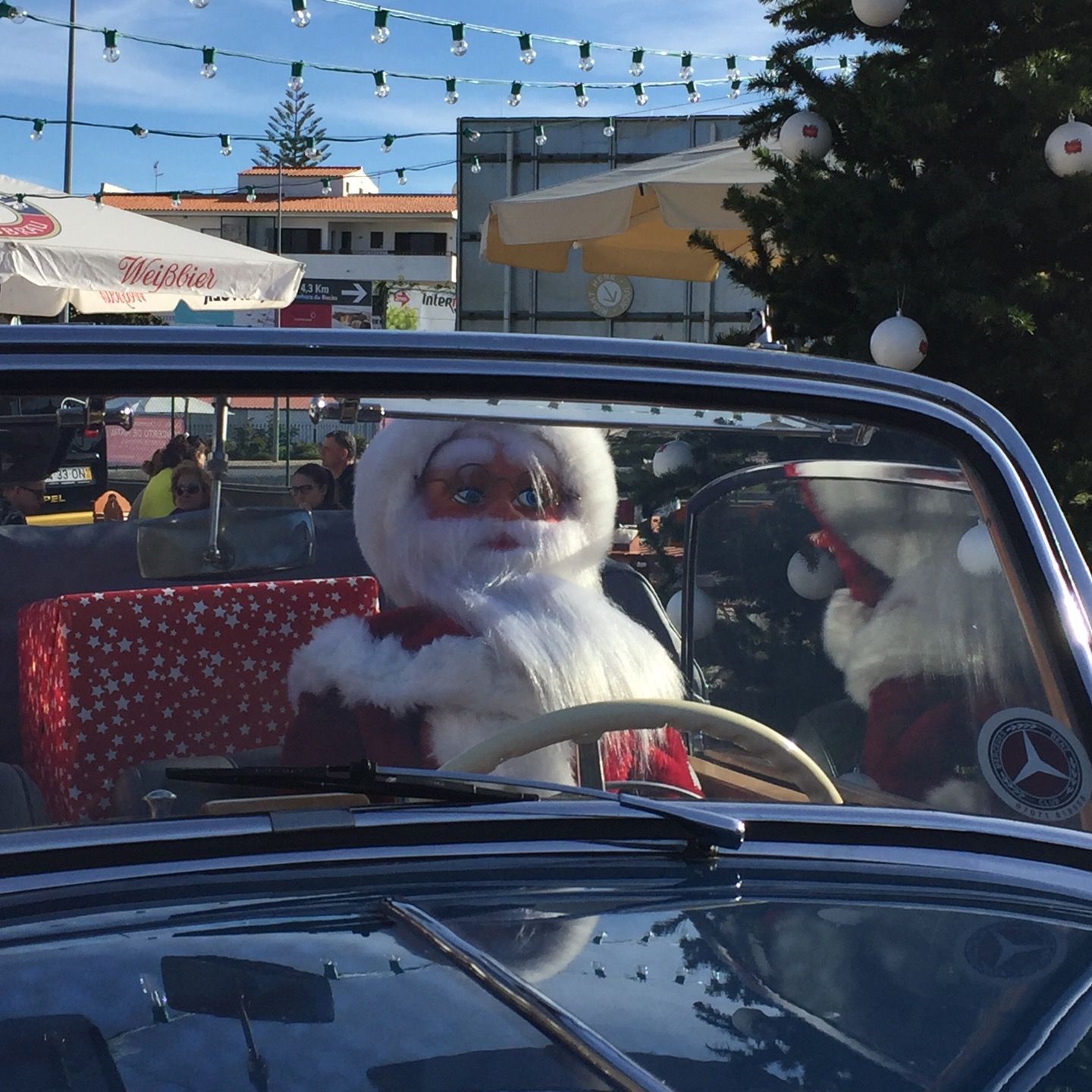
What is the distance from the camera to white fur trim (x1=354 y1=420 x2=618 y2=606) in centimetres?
145

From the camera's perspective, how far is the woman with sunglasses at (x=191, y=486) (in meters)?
1.37

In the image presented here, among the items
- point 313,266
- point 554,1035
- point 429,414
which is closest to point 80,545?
point 429,414

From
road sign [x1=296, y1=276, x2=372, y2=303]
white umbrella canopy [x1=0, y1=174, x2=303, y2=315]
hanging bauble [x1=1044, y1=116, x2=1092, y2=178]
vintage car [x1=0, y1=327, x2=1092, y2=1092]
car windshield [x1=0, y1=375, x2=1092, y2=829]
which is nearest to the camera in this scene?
vintage car [x1=0, y1=327, x2=1092, y2=1092]

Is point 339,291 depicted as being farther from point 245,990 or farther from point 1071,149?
point 245,990

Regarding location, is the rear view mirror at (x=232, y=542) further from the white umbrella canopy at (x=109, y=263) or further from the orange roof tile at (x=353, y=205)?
the orange roof tile at (x=353, y=205)

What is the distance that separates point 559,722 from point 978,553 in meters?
0.51

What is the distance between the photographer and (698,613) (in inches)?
61.4

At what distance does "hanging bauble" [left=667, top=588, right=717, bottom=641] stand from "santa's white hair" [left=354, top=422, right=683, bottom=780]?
5 centimetres

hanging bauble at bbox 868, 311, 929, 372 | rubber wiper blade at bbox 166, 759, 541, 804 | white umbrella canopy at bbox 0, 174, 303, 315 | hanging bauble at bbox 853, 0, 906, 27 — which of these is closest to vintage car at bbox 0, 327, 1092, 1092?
rubber wiper blade at bbox 166, 759, 541, 804

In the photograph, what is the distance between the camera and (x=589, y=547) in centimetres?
153

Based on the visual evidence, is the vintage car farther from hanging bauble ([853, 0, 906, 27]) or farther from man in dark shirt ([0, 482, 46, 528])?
hanging bauble ([853, 0, 906, 27])

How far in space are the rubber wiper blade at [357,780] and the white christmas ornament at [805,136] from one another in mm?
4872

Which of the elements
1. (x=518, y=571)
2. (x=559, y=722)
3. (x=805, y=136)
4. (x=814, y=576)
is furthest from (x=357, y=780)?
(x=805, y=136)

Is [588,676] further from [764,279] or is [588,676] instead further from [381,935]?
[764,279]
